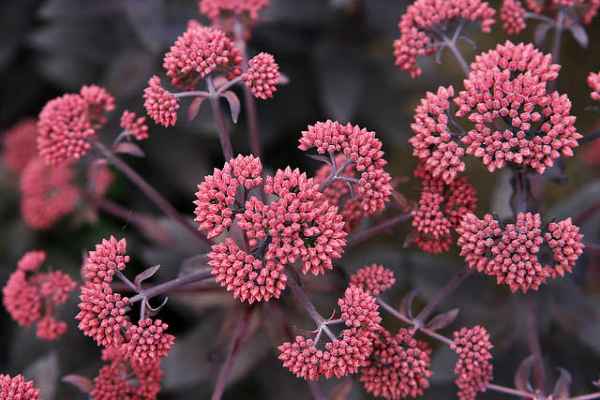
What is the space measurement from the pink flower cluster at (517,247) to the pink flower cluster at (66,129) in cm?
112

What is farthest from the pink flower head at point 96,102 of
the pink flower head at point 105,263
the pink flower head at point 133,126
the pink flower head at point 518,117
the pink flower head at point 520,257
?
the pink flower head at point 520,257

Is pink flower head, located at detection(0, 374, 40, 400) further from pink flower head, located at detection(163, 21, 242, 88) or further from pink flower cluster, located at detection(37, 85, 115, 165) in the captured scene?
pink flower head, located at detection(163, 21, 242, 88)

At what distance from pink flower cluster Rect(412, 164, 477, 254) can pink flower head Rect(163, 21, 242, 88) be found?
1.99ft

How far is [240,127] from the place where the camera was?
10.7 ft

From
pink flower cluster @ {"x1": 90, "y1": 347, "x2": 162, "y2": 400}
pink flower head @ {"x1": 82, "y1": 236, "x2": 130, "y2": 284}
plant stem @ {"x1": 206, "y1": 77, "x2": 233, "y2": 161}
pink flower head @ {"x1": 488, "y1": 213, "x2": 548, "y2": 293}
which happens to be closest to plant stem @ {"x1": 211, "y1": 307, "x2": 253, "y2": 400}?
pink flower cluster @ {"x1": 90, "y1": 347, "x2": 162, "y2": 400}

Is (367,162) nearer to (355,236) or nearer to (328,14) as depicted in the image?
(355,236)

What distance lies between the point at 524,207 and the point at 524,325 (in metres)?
0.90

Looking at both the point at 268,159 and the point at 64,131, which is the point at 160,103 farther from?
the point at 268,159

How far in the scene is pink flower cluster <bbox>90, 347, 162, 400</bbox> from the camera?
1.91 m

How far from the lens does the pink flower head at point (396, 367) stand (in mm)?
1733

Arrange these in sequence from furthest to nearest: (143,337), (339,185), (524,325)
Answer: (524,325)
(339,185)
(143,337)

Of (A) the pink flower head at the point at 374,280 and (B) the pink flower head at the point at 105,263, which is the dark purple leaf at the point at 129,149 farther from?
(A) the pink flower head at the point at 374,280

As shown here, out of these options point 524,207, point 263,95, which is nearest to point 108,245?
point 263,95

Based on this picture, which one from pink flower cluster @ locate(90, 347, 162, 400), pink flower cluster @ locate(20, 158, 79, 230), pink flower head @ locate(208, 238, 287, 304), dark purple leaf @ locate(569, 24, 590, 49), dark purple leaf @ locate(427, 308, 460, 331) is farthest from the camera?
pink flower cluster @ locate(20, 158, 79, 230)
